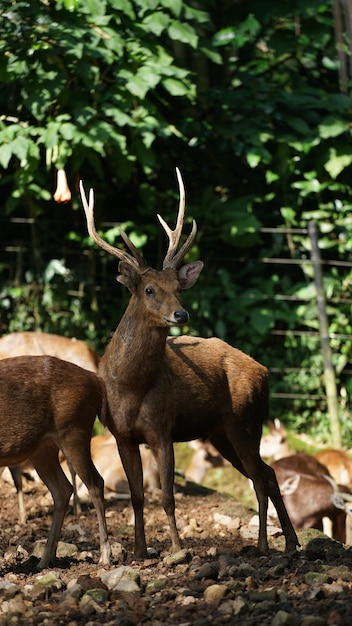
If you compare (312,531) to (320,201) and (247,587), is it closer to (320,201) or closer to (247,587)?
(247,587)

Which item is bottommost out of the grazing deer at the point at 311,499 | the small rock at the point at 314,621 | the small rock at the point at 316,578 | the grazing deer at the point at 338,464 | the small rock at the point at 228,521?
the grazing deer at the point at 338,464

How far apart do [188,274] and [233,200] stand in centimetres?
560

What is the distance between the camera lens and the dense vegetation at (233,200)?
12.3m

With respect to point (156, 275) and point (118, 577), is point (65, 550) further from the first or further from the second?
point (156, 275)

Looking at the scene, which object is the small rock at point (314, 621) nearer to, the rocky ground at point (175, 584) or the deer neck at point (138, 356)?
the rocky ground at point (175, 584)

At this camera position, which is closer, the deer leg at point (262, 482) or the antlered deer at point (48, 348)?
the deer leg at point (262, 482)

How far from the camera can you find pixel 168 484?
7.12 meters

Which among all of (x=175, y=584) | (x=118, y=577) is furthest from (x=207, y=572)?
(x=118, y=577)

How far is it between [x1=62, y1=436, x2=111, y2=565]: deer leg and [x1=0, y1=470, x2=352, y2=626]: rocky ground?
12cm

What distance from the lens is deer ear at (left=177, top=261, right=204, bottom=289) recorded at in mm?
7512

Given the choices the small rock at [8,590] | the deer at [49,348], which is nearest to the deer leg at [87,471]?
the small rock at [8,590]

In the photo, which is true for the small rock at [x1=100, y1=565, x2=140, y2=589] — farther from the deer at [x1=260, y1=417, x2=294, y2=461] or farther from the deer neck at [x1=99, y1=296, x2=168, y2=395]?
the deer at [x1=260, y1=417, x2=294, y2=461]

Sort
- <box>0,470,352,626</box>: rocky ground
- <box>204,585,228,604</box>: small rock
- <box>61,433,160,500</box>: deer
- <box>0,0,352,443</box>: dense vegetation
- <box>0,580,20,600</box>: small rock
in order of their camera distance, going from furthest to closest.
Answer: <box>0,0,352,443</box>: dense vegetation < <box>61,433,160,500</box>: deer < <box>0,580,20,600</box>: small rock < <box>204,585,228,604</box>: small rock < <box>0,470,352,626</box>: rocky ground

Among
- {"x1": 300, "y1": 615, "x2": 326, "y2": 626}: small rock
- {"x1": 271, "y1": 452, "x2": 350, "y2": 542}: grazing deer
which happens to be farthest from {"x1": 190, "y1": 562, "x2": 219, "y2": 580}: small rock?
{"x1": 271, "y1": 452, "x2": 350, "y2": 542}: grazing deer
